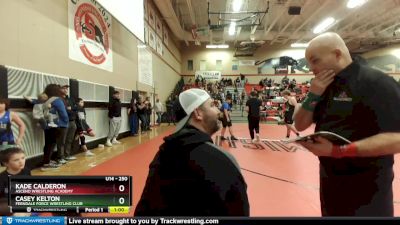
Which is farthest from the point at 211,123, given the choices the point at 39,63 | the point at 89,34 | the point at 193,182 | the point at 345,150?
the point at 89,34

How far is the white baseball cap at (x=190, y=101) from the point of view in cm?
137

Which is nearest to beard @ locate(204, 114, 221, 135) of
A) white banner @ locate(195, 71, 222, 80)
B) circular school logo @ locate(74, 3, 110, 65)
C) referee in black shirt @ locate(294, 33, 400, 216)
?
referee in black shirt @ locate(294, 33, 400, 216)

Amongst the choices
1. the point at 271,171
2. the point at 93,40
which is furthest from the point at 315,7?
the point at 271,171

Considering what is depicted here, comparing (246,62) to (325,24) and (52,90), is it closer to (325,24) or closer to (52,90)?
(325,24)

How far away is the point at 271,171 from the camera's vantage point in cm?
467

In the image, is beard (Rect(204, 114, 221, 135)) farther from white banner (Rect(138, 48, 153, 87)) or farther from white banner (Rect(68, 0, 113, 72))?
white banner (Rect(138, 48, 153, 87))

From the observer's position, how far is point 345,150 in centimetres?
114

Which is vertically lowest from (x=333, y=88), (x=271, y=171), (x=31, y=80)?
(x=271, y=171)

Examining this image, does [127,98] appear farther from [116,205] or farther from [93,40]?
[116,205]

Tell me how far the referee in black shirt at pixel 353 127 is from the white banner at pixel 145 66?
10.7 m

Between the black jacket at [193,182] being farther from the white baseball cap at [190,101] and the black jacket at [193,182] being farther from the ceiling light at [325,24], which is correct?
the ceiling light at [325,24]

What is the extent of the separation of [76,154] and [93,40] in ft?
9.45

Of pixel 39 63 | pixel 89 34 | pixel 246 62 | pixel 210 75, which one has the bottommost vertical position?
pixel 39 63

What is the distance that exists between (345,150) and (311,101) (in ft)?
1.05
